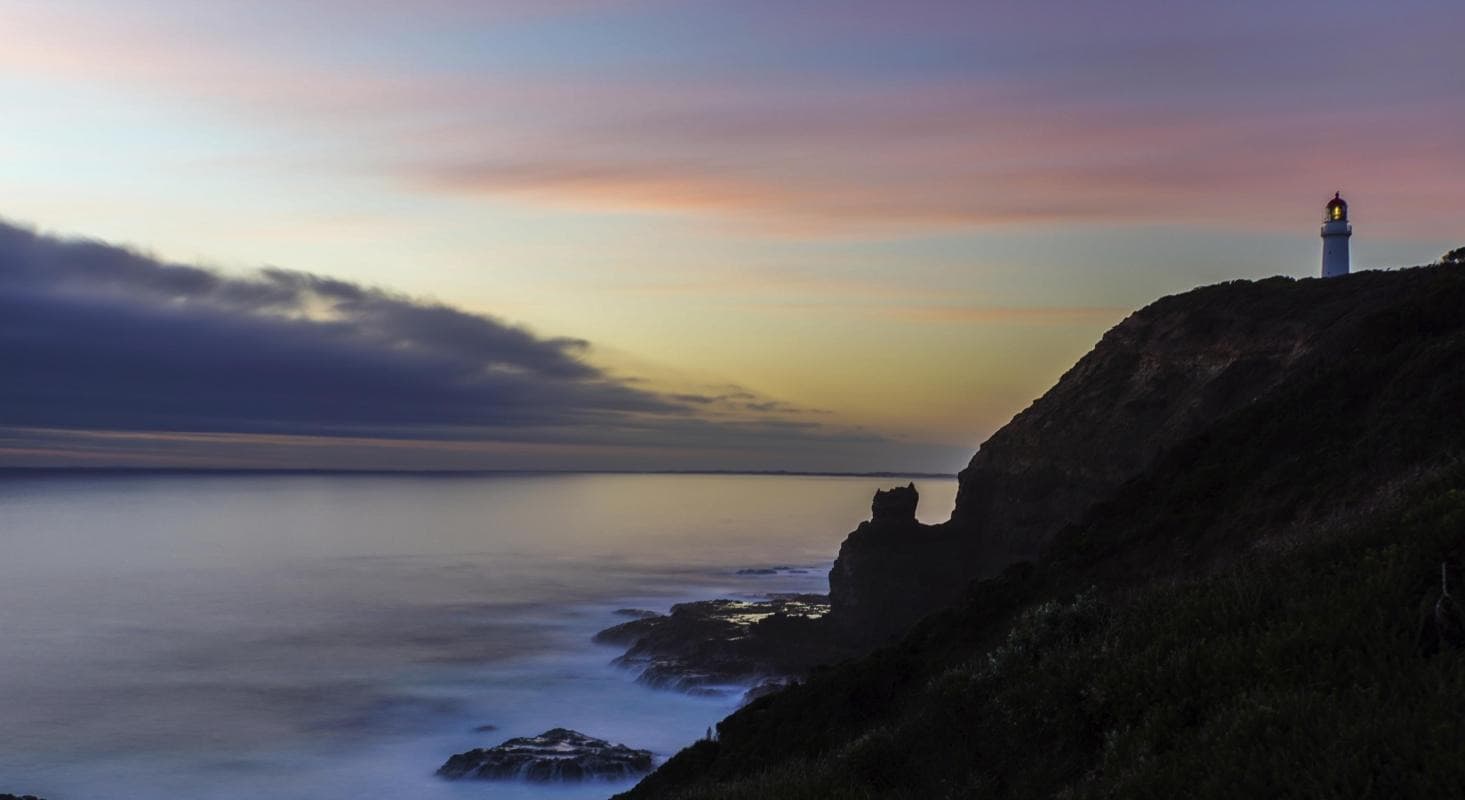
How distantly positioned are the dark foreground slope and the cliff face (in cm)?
1462

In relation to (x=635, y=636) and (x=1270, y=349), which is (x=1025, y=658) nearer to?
(x=1270, y=349)

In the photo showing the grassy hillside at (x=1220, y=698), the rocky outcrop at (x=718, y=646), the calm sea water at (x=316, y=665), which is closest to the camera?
the grassy hillside at (x=1220, y=698)

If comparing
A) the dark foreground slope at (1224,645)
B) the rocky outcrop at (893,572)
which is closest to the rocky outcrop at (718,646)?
the rocky outcrop at (893,572)

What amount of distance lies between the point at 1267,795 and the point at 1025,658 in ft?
20.8

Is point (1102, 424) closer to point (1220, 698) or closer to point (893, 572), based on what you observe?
point (893, 572)

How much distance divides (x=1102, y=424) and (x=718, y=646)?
27686mm

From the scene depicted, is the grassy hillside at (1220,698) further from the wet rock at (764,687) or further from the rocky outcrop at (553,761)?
the wet rock at (764,687)

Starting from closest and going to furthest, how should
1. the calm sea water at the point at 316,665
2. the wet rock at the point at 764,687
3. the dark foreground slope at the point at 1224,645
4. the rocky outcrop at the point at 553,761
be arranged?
1. the dark foreground slope at the point at 1224,645
2. the rocky outcrop at the point at 553,761
3. the calm sea water at the point at 316,665
4. the wet rock at the point at 764,687

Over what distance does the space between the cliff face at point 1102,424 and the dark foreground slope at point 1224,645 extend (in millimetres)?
14625

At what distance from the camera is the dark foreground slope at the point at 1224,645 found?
8.55 meters

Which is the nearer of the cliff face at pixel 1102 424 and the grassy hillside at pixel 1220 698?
the grassy hillside at pixel 1220 698

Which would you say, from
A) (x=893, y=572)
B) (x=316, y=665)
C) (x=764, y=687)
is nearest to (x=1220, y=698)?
(x=764, y=687)

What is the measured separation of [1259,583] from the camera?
12180mm

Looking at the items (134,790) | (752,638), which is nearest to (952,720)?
(134,790)
